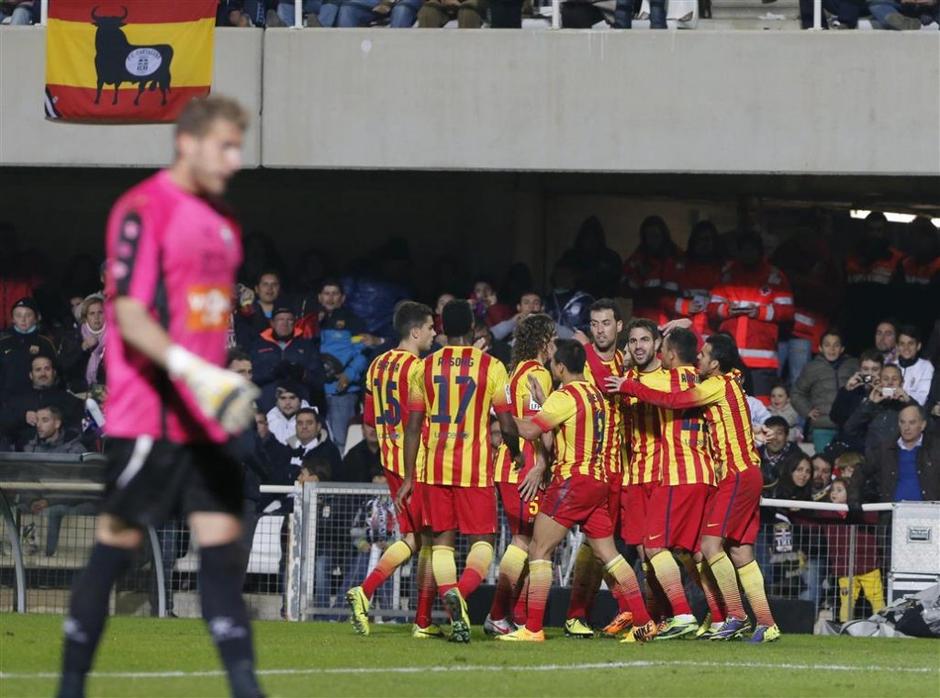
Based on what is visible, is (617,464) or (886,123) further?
(886,123)

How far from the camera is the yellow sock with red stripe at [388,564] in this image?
11430mm

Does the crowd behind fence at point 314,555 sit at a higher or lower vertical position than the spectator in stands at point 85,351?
lower

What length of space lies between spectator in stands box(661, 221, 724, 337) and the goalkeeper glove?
11.4m

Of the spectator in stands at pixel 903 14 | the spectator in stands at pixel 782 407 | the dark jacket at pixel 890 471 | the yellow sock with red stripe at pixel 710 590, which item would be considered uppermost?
the spectator in stands at pixel 903 14

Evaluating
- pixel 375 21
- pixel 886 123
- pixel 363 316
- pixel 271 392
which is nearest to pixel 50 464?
pixel 271 392

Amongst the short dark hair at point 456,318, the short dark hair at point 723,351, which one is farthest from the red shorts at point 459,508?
the short dark hair at point 723,351

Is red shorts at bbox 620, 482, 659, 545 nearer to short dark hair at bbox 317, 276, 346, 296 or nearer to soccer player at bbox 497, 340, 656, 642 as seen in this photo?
soccer player at bbox 497, 340, 656, 642

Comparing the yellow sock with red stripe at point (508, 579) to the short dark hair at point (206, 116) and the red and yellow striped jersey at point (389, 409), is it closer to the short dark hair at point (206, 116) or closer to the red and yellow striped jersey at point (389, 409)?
the red and yellow striped jersey at point (389, 409)

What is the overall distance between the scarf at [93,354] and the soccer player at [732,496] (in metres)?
6.54

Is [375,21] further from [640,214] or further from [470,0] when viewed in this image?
→ [640,214]

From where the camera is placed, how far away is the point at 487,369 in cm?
1085

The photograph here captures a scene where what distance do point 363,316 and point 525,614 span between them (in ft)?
19.0

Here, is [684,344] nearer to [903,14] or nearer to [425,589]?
[425,589]

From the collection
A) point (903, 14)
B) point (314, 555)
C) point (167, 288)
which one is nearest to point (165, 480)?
point (167, 288)
